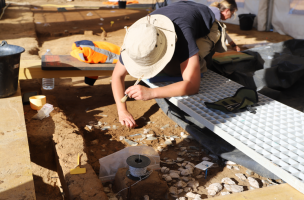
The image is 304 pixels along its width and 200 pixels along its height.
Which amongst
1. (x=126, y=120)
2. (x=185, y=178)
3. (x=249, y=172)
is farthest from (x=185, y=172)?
(x=126, y=120)

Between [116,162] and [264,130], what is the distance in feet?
4.42

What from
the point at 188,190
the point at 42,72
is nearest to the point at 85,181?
the point at 188,190

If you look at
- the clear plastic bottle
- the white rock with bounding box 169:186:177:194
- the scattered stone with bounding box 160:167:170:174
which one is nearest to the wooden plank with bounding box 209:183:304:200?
the white rock with bounding box 169:186:177:194

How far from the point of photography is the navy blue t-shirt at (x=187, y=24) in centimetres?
254

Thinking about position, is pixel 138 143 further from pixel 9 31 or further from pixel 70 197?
pixel 9 31

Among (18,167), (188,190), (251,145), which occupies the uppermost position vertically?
(251,145)

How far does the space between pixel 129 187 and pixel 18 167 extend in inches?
33.1

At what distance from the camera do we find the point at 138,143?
314cm

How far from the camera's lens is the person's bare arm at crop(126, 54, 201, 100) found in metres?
2.53

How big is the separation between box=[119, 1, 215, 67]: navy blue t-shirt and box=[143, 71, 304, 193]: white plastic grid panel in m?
0.47

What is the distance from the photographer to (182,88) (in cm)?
259

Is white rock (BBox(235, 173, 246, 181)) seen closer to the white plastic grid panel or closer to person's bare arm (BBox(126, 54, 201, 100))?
the white plastic grid panel

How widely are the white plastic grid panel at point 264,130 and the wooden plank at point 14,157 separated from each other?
4.49ft

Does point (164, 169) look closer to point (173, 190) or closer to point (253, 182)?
point (173, 190)
